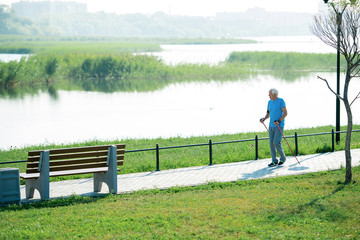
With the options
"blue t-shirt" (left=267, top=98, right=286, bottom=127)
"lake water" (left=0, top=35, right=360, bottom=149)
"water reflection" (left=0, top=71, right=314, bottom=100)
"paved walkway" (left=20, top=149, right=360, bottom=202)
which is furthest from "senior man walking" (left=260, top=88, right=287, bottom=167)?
"water reflection" (left=0, top=71, right=314, bottom=100)

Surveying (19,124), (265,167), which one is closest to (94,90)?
(19,124)

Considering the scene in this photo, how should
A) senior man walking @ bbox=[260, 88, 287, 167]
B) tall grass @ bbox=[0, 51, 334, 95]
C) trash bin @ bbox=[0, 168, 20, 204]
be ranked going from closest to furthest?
trash bin @ bbox=[0, 168, 20, 204]
senior man walking @ bbox=[260, 88, 287, 167]
tall grass @ bbox=[0, 51, 334, 95]

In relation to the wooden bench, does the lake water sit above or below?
below

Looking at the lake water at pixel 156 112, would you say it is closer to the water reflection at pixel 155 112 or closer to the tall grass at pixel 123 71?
the water reflection at pixel 155 112

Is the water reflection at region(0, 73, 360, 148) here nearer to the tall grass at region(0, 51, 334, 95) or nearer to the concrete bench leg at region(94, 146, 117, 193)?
the tall grass at region(0, 51, 334, 95)

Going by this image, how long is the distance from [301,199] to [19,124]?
910 inches

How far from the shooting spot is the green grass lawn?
310 inches

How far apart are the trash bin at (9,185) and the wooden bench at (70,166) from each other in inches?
14.4

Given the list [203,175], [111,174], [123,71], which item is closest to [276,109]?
[203,175]

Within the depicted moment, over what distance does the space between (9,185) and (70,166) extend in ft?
4.24

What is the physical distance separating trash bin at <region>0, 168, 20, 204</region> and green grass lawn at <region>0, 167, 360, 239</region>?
0.78 ft

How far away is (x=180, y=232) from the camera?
7.89 metres

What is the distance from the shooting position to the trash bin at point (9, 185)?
977cm

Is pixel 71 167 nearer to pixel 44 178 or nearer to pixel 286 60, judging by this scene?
pixel 44 178
